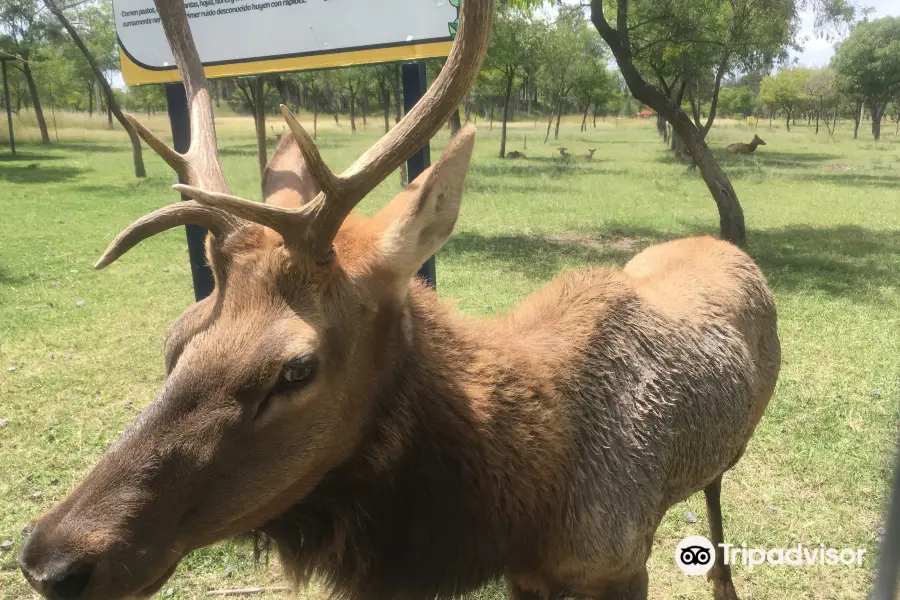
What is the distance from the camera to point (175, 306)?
7801mm

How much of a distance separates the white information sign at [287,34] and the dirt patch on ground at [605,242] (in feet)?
23.2

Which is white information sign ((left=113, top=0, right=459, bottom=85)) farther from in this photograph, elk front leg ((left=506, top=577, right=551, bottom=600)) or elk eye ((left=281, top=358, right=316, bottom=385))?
elk front leg ((left=506, top=577, right=551, bottom=600))

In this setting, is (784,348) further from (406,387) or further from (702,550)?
(406,387)

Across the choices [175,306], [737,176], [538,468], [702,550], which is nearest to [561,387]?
[538,468]

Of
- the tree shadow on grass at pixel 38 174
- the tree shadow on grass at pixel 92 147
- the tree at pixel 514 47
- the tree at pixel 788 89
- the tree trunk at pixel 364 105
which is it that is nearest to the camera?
the tree shadow on grass at pixel 38 174

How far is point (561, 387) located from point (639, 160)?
92.1 feet

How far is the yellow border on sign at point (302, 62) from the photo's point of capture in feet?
13.3

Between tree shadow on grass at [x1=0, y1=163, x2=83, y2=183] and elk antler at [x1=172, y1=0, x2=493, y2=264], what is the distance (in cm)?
2113

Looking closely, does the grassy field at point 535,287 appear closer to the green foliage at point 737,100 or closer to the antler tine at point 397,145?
the antler tine at point 397,145

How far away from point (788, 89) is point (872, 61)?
17808mm

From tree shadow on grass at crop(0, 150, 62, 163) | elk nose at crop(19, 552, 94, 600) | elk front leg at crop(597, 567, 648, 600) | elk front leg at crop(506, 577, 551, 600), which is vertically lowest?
elk front leg at crop(506, 577, 551, 600)

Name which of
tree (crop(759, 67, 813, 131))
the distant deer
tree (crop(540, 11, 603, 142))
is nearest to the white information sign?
tree (crop(540, 11, 603, 142))

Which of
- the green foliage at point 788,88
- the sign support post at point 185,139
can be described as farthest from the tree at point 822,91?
the sign support post at point 185,139

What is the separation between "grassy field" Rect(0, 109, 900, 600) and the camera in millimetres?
3961
